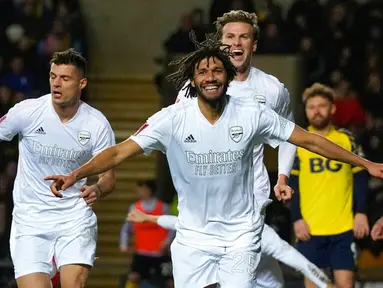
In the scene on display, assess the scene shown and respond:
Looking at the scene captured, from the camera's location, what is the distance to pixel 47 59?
16.3 meters

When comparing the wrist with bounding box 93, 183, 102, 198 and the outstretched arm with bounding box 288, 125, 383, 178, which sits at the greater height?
the outstretched arm with bounding box 288, 125, 383, 178

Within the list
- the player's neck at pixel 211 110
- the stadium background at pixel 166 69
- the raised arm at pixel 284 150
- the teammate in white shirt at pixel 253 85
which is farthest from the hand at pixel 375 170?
the stadium background at pixel 166 69

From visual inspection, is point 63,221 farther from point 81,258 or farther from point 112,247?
point 112,247

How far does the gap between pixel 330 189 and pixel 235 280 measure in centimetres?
268

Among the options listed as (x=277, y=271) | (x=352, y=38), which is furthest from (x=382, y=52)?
(x=277, y=271)

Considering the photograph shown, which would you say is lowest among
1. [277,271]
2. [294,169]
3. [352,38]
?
[277,271]

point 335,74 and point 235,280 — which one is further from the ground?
point 335,74

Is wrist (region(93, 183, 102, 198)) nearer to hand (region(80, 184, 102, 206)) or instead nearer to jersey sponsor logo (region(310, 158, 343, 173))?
hand (region(80, 184, 102, 206))

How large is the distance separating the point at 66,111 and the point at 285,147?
169 cm

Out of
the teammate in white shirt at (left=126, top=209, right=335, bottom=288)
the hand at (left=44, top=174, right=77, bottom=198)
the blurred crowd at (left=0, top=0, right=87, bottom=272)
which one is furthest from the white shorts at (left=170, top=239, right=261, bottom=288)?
the blurred crowd at (left=0, top=0, right=87, bottom=272)

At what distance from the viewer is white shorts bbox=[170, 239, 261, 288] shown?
7910 millimetres

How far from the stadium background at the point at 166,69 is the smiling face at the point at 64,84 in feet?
15.9

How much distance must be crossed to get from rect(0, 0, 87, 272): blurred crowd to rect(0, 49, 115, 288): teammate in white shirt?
563 centimetres

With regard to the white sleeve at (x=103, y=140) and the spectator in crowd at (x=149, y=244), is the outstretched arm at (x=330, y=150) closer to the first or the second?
the white sleeve at (x=103, y=140)
